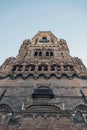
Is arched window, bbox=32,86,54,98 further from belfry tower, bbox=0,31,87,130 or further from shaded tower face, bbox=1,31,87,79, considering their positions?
shaded tower face, bbox=1,31,87,79

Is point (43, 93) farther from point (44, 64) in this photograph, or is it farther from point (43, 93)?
point (44, 64)

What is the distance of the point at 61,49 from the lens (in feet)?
90.1

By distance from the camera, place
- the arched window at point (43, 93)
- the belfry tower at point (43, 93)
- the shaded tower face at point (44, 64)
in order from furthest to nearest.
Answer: the shaded tower face at point (44, 64)
the arched window at point (43, 93)
the belfry tower at point (43, 93)

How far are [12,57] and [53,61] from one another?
489 cm

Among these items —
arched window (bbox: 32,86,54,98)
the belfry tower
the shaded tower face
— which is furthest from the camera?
the shaded tower face

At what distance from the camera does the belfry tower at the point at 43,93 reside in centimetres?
1204

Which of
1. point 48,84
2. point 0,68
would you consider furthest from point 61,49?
point 48,84

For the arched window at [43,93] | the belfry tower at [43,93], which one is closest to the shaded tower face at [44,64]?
the belfry tower at [43,93]

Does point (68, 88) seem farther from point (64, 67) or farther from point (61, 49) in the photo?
point (61, 49)

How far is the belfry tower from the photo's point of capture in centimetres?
1204

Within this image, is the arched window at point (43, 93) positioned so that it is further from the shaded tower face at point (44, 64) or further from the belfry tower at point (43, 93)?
the shaded tower face at point (44, 64)

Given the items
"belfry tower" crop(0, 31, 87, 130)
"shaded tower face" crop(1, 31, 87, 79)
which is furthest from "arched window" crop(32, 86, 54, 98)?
"shaded tower face" crop(1, 31, 87, 79)

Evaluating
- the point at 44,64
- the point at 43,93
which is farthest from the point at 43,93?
the point at 44,64

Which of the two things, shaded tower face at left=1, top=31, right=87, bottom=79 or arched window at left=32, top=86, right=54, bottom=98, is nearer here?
arched window at left=32, top=86, right=54, bottom=98
